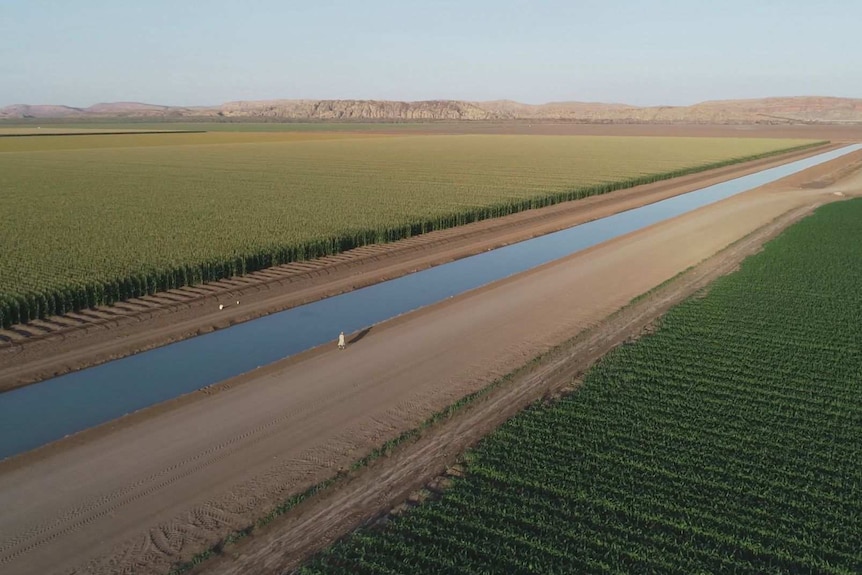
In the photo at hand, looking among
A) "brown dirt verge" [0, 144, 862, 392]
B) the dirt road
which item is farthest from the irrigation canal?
the dirt road

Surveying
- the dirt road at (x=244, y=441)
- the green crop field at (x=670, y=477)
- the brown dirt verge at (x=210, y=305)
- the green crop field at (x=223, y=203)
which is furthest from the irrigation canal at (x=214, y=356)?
the green crop field at (x=670, y=477)

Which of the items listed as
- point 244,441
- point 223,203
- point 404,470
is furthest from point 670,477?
point 223,203

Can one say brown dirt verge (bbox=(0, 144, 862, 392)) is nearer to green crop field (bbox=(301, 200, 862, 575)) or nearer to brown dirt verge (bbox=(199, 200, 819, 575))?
brown dirt verge (bbox=(199, 200, 819, 575))

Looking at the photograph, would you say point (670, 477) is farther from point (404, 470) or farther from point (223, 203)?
point (223, 203)

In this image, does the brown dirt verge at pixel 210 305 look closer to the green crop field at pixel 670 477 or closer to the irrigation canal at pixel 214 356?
the irrigation canal at pixel 214 356

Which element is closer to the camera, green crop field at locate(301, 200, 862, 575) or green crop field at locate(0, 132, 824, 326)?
green crop field at locate(301, 200, 862, 575)

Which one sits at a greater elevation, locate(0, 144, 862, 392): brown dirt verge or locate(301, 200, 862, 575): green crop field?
locate(0, 144, 862, 392): brown dirt verge
